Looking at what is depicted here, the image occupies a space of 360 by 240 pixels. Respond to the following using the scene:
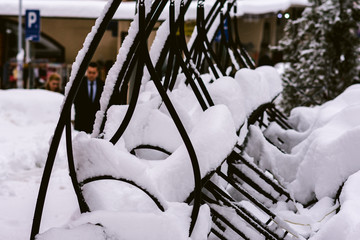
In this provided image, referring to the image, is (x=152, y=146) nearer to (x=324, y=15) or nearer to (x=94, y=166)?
(x=94, y=166)

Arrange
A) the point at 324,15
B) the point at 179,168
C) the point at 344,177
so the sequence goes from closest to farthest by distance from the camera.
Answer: the point at 179,168, the point at 344,177, the point at 324,15

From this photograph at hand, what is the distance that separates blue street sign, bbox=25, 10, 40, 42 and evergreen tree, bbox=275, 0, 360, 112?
679cm

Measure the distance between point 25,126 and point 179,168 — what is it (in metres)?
8.62

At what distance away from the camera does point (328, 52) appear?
9133 millimetres

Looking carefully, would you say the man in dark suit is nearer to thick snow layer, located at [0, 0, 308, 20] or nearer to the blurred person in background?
the blurred person in background

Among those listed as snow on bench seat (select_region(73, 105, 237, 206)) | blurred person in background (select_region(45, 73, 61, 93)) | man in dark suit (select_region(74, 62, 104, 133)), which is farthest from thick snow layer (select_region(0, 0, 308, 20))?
snow on bench seat (select_region(73, 105, 237, 206))

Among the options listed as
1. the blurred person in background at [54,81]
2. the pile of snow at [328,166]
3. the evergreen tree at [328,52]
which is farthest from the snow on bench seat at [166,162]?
the blurred person in background at [54,81]

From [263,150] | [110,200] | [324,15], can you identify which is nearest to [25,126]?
[324,15]

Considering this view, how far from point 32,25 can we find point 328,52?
7.79 metres

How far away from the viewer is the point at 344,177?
2117 millimetres

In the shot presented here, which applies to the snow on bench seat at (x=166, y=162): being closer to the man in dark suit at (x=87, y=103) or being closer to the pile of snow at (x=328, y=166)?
the pile of snow at (x=328, y=166)

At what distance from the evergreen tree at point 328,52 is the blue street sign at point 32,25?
22.3 feet

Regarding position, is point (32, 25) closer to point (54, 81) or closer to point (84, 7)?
point (84, 7)

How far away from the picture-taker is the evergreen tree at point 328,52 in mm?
8836
